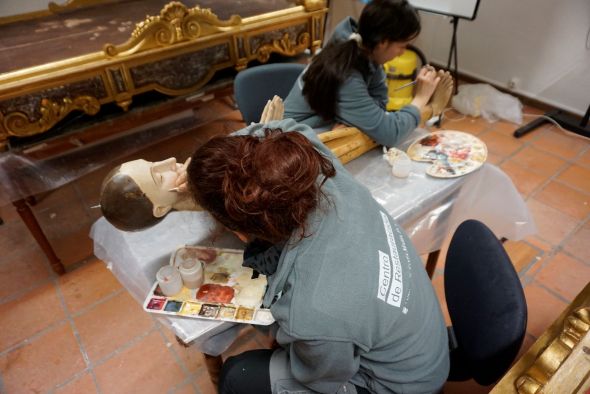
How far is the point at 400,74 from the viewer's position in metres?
2.83

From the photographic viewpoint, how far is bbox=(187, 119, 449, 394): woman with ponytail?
0.69 m

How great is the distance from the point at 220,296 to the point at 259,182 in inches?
14.1

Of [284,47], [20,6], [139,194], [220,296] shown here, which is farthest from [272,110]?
[20,6]

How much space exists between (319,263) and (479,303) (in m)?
0.41

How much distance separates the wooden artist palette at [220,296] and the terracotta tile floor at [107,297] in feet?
2.44

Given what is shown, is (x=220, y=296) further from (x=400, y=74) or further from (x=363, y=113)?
(x=400, y=74)

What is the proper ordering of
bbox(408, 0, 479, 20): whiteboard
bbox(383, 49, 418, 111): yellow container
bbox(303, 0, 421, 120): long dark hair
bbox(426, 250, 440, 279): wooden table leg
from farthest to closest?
1. bbox(383, 49, 418, 111): yellow container
2. bbox(408, 0, 479, 20): whiteboard
3. bbox(426, 250, 440, 279): wooden table leg
4. bbox(303, 0, 421, 120): long dark hair

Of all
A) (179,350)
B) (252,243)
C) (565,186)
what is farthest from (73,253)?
(565,186)

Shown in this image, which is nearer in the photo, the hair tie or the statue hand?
the statue hand

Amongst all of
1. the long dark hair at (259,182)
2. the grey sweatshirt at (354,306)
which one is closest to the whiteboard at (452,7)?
the grey sweatshirt at (354,306)

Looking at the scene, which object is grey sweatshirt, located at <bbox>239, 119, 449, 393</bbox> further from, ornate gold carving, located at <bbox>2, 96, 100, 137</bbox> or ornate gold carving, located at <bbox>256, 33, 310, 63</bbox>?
ornate gold carving, located at <bbox>256, 33, 310, 63</bbox>

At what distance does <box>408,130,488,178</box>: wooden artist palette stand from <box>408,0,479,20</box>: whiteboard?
163 cm

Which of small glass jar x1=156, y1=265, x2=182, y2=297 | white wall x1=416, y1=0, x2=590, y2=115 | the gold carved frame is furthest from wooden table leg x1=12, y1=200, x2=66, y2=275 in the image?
white wall x1=416, y1=0, x2=590, y2=115

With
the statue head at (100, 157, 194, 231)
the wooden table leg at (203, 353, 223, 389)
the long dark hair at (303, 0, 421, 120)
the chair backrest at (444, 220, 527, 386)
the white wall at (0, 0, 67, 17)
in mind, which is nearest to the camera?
the chair backrest at (444, 220, 527, 386)
